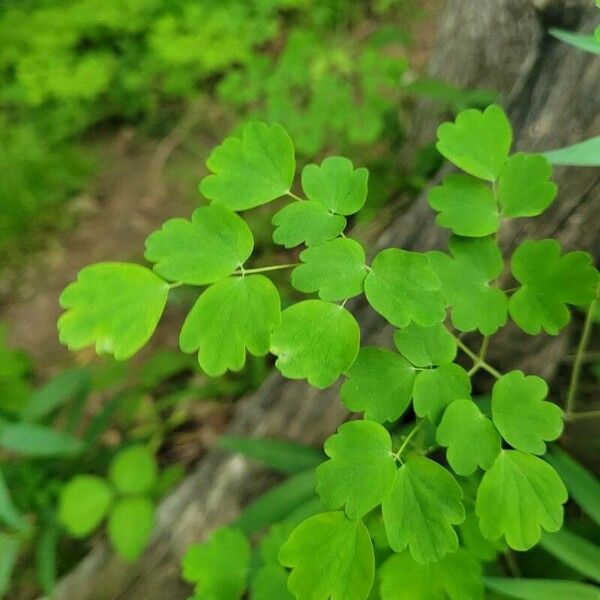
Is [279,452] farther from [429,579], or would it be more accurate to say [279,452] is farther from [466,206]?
[466,206]

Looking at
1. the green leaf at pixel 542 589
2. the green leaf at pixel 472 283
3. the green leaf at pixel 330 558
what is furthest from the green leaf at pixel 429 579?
the green leaf at pixel 472 283

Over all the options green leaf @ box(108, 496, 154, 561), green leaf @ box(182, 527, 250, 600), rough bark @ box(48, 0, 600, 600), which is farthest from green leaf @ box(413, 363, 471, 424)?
green leaf @ box(108, 496, 154, 561)

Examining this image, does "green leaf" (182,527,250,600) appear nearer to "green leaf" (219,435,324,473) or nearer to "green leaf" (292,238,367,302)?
"green leaf" (219,435,324,473)

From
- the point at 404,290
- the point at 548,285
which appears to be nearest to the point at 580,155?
the point at 548,285

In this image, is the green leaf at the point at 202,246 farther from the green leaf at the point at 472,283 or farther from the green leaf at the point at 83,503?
the green leaf at the point at 83,503

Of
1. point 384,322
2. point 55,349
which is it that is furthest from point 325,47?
point 55,349
